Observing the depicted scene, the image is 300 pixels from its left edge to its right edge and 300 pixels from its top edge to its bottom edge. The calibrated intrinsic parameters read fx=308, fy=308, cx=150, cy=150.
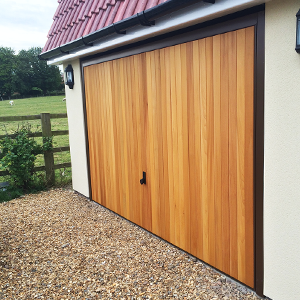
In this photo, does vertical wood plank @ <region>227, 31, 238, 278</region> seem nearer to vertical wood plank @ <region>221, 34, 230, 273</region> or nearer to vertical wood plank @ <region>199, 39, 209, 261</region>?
vertical wood plank @ <region>221, 34, 230, 273</region>

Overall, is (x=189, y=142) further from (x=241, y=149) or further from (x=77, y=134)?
(x=77, y=134)

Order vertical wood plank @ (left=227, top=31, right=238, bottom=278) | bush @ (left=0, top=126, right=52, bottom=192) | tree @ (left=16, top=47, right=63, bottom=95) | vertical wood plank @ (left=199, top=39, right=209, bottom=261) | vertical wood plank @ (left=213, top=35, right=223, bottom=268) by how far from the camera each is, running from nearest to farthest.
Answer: vertical wood plank @ (left=227, top=31, right=238, bottom=278)
vertical wood plank @ (left=213, top=35, right=223, bottom=268)
vertical wood plank @ (left=199, top=39, right=209, bottom=261)
bush @ (left=0, top=126, right=52, bottom=192)
tree @ (left=16, top=47, right=63, bottom=95)

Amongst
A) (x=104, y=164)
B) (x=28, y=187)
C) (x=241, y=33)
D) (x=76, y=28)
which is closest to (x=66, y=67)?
(x=76, y=28)

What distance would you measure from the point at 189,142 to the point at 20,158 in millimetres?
4310

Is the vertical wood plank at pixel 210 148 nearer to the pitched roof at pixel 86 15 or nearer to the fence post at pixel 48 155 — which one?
the pitched roof at pixel 86 15

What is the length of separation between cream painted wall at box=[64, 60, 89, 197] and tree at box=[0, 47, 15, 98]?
3648cm

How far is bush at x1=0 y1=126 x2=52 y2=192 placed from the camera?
642cm

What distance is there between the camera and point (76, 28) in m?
5.09

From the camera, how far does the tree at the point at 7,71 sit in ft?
129

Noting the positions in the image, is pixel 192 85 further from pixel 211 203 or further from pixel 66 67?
pixel 66 67

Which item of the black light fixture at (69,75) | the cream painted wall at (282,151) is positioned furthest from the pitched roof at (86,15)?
the cream painted wall at (282,151)

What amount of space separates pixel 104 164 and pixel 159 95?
2.01m

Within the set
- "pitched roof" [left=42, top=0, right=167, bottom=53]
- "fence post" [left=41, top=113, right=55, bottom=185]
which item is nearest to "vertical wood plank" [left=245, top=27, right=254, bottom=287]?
"pitched roof" [left=42, top=0, right=167, bottom=53]

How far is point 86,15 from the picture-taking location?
4.86m
